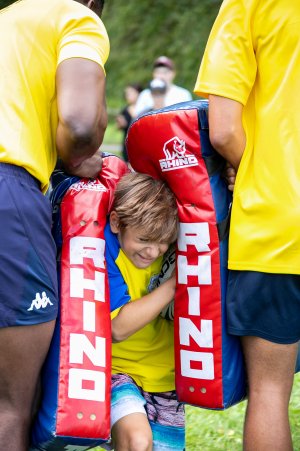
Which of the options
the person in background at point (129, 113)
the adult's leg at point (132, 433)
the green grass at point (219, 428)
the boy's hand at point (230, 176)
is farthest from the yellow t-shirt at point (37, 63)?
the person in background at point (129, 113)

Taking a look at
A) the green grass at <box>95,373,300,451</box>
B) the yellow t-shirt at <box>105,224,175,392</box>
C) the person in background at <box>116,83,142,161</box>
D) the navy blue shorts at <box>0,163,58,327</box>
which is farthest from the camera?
the person in background at <box>116,83,142,161</box>

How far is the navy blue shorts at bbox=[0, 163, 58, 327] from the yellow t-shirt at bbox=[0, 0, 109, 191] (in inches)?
3.0

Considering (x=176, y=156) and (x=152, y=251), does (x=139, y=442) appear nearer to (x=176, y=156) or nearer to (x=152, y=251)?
(x=152, y=251)

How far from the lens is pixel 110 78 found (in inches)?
1121

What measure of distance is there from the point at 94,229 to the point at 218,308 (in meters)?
0.54

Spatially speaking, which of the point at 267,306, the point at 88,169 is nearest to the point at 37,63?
the point at 88,169

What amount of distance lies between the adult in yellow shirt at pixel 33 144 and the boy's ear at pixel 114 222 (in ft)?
1.17

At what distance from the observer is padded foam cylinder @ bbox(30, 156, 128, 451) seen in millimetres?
3398

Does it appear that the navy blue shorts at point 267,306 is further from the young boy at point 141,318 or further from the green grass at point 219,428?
the green grass at point 219,428

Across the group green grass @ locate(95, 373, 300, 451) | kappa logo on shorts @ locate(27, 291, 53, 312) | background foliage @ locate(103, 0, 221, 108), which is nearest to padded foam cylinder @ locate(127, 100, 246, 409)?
kappa logo on shorts @ locate(27, 291, 53, 312)

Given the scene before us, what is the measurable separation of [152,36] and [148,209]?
24402mm

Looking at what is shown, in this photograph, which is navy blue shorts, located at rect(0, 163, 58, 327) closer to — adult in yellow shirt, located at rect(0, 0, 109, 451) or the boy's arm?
adult in yellow shirt, located at rect(0, 0, 109, 451)

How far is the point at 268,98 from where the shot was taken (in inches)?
137

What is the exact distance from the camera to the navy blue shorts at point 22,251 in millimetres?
3240
